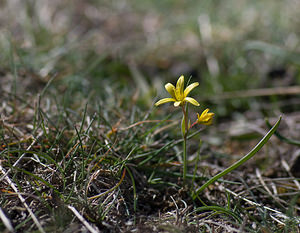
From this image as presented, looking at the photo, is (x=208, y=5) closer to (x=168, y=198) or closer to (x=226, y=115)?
(x=226, y=115)

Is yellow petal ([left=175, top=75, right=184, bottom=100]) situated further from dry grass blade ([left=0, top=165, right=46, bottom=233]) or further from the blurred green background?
the blurred green background

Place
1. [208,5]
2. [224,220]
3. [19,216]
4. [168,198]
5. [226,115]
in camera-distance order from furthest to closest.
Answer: [208,5] → [226,115] → [168,198] → [224,220] → [19,216]

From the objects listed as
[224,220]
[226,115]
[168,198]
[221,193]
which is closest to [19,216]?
[168,198]

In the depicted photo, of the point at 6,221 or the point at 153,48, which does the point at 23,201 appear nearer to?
the point at 6,221

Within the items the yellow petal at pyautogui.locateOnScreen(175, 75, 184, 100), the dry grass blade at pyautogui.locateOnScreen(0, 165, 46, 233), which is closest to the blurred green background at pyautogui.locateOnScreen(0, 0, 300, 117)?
the dry grass blade at pyautogui.locateOnScreen(0, 165, 46, 233)

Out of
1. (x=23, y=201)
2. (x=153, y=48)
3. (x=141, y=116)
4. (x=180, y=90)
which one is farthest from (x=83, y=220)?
(x=153, y=48)
